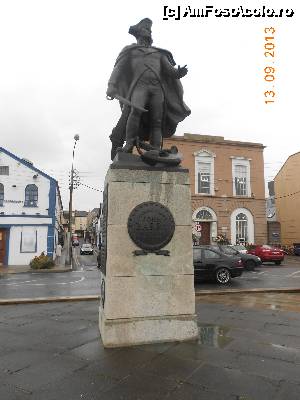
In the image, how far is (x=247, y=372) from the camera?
10.9ft

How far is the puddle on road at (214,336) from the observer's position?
4215 mm

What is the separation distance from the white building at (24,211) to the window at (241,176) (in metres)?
16.4

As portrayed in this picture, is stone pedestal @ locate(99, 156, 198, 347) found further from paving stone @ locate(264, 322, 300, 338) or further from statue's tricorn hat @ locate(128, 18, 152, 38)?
statue's tricorn hat @ locate(128, 18, 152, 38)

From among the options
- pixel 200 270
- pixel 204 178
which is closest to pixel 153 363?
pixel 200 270

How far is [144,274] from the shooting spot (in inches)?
174

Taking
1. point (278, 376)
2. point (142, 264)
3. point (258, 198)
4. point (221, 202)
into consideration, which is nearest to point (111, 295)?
point (142, 264)

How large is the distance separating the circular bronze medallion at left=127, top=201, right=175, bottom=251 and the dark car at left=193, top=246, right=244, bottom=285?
Result: 880cm

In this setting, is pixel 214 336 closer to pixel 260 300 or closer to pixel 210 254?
pixel 260 300

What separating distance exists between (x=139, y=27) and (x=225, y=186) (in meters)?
28.1

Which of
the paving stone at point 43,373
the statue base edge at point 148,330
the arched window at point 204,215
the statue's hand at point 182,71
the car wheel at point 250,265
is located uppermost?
the statue's hand at point 182,71

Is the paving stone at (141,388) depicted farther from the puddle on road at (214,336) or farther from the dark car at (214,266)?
the dark car at (214,266)

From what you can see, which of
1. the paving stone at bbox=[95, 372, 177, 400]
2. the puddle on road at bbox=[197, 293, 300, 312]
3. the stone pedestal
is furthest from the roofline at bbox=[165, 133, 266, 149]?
the paving stone at bbox=[95, 372, 177, 400]

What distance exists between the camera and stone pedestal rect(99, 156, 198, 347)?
167 inches

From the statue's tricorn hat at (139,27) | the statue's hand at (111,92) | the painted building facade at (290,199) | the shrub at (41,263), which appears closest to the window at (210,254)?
the statue's hand at (111,92)
